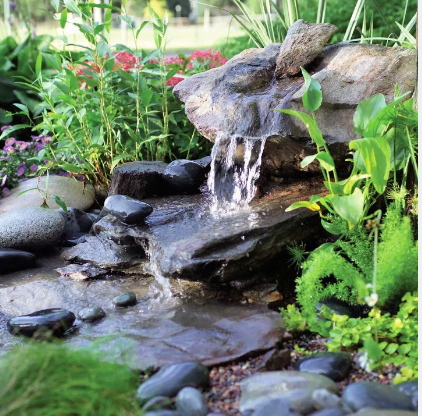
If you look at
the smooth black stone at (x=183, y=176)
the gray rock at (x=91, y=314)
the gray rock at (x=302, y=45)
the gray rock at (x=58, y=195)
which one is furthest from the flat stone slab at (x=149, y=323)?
the gray rock at (x=302, y=45)

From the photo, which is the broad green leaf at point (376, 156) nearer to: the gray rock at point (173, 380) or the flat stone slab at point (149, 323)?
the flat stone slab at point (149, 323)

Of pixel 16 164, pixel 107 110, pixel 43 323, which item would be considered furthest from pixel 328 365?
pixel 16 164

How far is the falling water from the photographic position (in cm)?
392

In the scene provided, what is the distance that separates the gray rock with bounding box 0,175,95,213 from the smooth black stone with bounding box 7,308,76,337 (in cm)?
195

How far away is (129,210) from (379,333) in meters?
1.86

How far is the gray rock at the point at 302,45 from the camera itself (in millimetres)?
4195

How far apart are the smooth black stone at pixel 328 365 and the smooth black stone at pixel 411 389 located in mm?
254

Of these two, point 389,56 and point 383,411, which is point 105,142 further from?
point 383,411

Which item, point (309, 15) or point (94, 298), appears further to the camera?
point (309, 15)

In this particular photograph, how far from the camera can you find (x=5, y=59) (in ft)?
25.3

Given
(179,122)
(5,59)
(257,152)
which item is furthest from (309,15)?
(257,152)

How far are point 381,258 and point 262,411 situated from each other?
44.3 inches

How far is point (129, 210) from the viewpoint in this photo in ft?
12.8

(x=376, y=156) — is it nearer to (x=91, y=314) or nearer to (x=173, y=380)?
(x=173, y=380)
